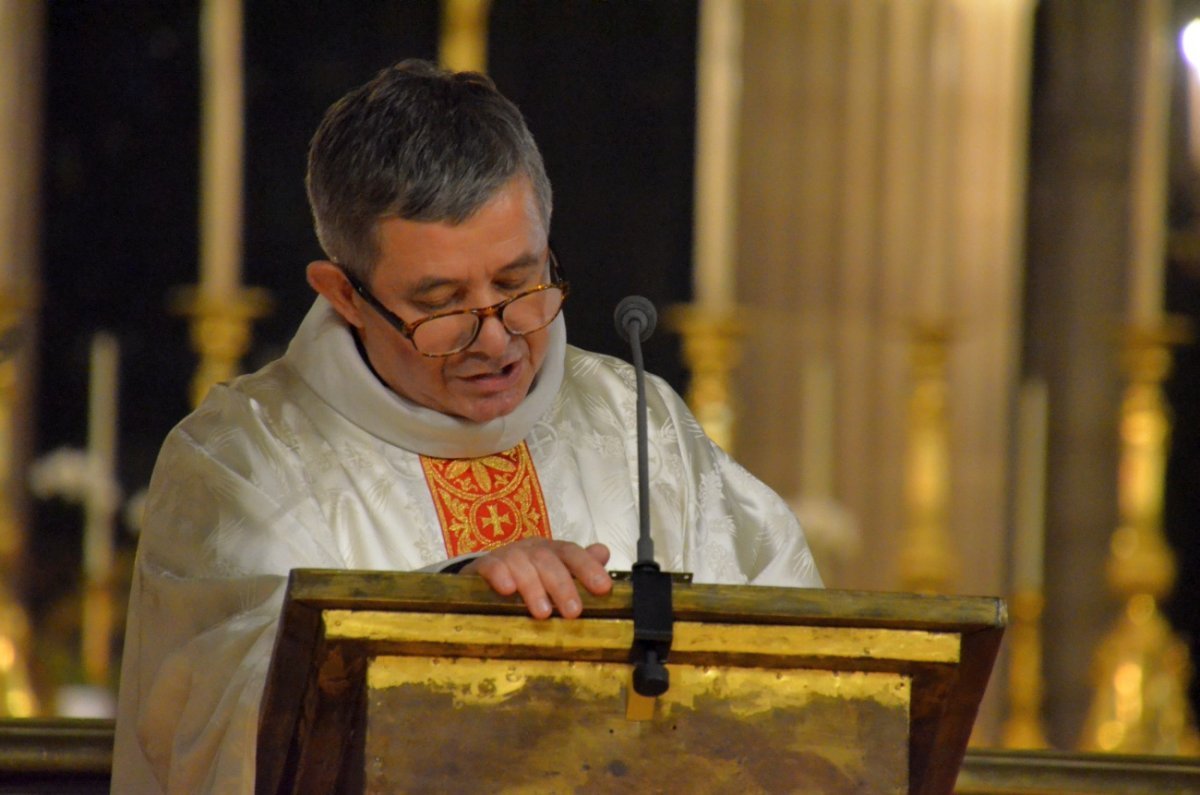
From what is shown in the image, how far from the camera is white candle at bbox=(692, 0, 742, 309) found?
17.6ft

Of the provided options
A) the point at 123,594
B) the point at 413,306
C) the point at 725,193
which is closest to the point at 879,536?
the point at 725,193

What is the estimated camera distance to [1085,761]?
373 centimetres

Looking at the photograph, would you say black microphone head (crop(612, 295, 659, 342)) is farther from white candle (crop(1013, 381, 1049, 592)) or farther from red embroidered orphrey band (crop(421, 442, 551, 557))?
white candle (crop(1013, 381, 1049, 592))

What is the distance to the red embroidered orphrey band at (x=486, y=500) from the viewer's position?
3111 mm

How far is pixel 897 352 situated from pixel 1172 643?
1016 millimetres

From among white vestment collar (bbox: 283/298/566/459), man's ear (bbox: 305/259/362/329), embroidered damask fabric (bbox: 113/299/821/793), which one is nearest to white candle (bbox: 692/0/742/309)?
embroidered damask fabric (bbox: 113/299/821/793)

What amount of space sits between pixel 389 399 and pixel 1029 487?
10.8 ft

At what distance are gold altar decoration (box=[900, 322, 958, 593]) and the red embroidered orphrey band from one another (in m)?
2.34

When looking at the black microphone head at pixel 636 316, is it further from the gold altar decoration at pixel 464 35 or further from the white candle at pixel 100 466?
the gold altar decoration at pixel 464 35

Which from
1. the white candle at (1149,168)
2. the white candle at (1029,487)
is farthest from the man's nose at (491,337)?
the white candle at (1029,487)

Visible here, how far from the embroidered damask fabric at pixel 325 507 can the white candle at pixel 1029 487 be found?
2754mm

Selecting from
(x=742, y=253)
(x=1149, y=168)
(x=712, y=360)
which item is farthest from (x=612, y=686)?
(x=1149, y=168)

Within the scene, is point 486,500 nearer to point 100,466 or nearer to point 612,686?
point 612,686

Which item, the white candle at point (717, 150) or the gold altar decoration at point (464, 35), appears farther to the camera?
the gold altar decoration at point (464, 35)
